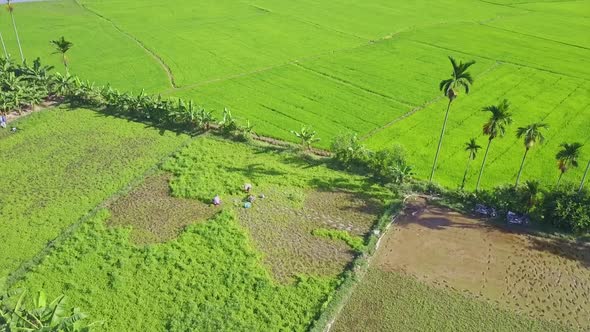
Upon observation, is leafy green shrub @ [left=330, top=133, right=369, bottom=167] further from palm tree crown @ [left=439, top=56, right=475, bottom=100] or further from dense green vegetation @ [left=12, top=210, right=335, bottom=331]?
dense green vegetation @ [left=12, top=210, right=335, bottom=331]

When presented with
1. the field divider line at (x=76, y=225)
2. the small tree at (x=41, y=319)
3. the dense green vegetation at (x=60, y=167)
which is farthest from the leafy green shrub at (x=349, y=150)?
the small tree at (x=41, y=319)

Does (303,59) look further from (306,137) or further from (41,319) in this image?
(41,319)


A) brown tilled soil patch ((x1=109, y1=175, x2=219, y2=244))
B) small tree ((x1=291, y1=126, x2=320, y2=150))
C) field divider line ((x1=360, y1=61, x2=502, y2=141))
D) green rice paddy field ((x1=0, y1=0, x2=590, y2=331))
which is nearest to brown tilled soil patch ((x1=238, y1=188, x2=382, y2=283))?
green rice paddy field ((x1=0, y1=0, x2=590, y2=331))

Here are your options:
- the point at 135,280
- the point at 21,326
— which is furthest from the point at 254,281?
the point at 21,326

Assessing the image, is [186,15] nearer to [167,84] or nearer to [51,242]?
[167,84]

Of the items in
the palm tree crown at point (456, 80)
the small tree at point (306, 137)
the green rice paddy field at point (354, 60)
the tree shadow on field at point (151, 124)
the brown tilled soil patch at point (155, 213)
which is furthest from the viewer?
the green rice paddy field at point (354, 60)

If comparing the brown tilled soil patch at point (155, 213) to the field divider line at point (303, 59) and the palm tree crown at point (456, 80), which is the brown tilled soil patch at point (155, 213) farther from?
the field divider line at point (303, 59)
